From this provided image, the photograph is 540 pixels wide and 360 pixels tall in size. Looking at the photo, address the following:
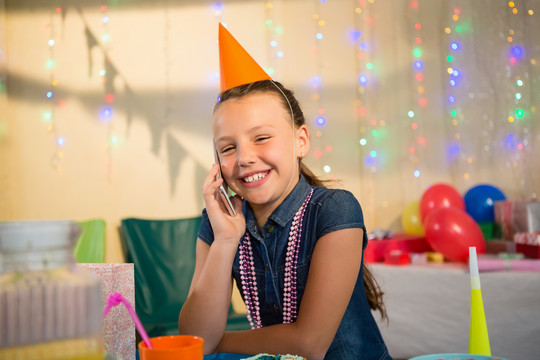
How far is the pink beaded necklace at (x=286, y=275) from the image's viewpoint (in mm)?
1088

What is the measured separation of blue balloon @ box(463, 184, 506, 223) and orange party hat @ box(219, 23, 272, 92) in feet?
6.52

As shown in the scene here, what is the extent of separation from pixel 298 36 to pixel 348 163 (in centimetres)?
84

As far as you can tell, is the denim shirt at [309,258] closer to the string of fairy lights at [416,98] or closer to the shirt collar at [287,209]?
the shirt collar at [287,209]

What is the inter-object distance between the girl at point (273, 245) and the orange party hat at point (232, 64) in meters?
0.02

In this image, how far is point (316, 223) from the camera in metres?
1.09

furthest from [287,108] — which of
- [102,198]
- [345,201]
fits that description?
[102,198]

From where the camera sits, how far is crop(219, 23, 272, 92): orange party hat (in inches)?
46.1

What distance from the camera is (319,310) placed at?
0.96 meters

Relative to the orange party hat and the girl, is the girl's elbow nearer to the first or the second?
the girl

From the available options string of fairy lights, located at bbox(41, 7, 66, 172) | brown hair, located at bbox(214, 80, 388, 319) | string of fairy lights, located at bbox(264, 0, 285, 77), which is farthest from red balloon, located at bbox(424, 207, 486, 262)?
string of fairy lights, located at bbox(41, 7, 66, 172)

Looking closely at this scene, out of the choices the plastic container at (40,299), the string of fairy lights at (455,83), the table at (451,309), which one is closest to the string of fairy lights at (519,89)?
the string of fairy lights at (455,83)

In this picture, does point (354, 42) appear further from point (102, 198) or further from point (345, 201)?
point (345, 201)

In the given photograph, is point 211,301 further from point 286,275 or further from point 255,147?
point 255,147

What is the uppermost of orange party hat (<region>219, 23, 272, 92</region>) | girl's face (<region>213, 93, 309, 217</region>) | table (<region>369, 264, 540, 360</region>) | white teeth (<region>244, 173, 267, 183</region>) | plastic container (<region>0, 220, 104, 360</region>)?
orange party hat (<region>219, 23, 272, 92</region>)
